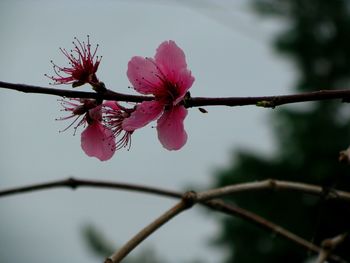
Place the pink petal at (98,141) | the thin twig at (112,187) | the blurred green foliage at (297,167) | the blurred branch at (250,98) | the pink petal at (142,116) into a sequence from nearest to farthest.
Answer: the blurred branch at (250,98) → the pink petal at (142,116) → the pink petal at (98,141) → the thin twig at (112,187) → the blurred green foliage at (297,167)

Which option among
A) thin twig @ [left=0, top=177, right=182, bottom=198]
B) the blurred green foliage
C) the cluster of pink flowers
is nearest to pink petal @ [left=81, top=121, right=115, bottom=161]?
the cluster of pink flowers

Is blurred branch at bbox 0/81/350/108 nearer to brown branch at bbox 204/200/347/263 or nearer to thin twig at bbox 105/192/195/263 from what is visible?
thin twig at bbox 105/192/195/263

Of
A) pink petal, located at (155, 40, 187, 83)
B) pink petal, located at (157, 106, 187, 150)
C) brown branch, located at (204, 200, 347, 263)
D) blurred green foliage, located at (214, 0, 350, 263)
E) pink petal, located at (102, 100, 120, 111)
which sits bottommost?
pink petal, located at (157, 106, 187, 150)

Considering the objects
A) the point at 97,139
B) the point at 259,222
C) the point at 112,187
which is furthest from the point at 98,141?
the point at 259,222

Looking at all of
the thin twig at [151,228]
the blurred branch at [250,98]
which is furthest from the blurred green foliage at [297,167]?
→ the blurred branch at [250,98]

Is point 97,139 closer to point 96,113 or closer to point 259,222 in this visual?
point 96,113

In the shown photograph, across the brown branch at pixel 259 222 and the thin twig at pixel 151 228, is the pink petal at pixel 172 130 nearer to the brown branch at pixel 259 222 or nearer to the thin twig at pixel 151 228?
the thin twig at pixel 151 228

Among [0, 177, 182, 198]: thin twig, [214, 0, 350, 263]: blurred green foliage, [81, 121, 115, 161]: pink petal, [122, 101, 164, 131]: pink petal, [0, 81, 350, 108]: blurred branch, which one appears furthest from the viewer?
[214, 0, 350, 263]: blurred green foliage
